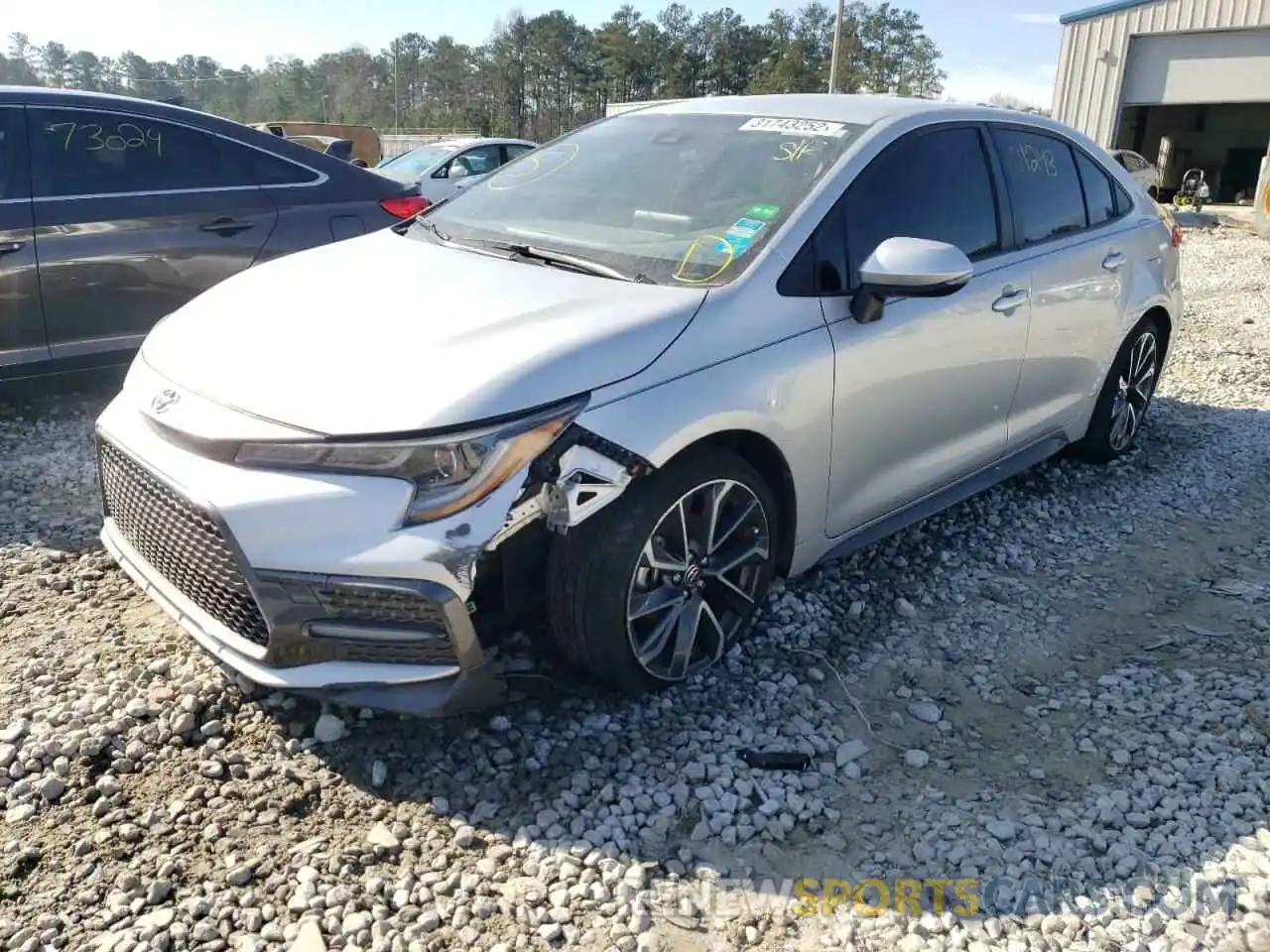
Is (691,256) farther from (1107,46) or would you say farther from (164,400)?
(1107,46)

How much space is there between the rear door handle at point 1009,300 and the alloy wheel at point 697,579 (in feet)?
4.69

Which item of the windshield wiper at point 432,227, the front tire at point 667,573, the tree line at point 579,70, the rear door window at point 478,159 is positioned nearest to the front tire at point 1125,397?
the front tire at point 667,573

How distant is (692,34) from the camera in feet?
197

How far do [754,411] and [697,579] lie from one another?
0.52m

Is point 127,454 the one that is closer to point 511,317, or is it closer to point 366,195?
point 511,317

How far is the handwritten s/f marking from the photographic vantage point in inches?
135

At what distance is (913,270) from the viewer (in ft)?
10.0

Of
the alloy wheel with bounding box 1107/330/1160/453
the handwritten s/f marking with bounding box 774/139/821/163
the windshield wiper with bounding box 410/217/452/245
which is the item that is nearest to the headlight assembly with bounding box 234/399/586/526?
the windshield wiper with bounding box 410/217/452/245

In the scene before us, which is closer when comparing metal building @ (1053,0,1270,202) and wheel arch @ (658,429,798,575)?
wheel arch @ (658,429,798,575)

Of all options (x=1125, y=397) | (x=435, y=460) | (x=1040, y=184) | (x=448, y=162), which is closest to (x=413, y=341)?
(x=435, y=460)

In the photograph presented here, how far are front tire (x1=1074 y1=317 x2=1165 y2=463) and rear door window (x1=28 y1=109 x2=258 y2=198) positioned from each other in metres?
4.49

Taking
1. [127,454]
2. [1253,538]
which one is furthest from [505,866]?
[1253,538]

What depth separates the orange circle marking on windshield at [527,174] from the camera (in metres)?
3.96

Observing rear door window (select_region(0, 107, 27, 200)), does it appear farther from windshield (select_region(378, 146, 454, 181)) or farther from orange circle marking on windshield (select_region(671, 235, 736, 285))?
windshield (select_region(378, 146, 454, 181))
